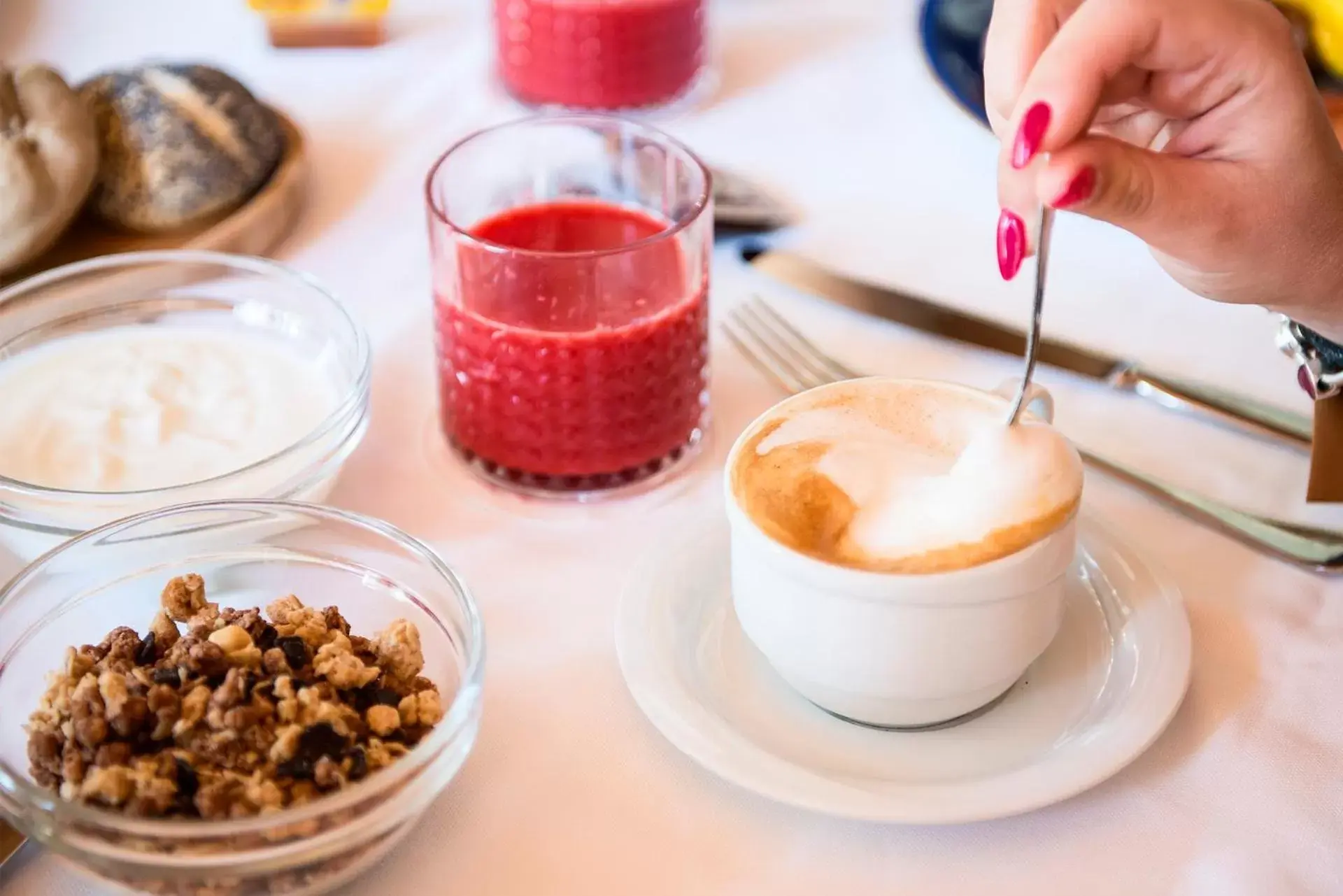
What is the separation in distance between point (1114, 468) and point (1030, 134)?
32 cm

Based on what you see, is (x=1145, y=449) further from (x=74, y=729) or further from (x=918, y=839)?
(x=74, y=729)

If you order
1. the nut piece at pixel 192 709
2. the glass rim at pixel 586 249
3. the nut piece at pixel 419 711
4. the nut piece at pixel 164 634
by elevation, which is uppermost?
the glass rim at pixel 586 249

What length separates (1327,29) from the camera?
1.38m

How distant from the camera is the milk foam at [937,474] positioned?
74 cm

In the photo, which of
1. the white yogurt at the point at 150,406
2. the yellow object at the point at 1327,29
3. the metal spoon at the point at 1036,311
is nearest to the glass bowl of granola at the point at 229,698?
the white yogurt at the point at 150,406

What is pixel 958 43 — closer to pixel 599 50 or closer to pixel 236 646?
pixel 599 50

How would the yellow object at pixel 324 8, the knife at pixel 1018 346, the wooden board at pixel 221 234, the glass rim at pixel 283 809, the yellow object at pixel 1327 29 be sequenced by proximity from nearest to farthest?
the glass rim at pixel 283 809 → the knife at pixel 1018 346 → the wooden board at pixel 221 234 → the yellow object at pixel 1327 29 → the yellow object at pixel 324 8

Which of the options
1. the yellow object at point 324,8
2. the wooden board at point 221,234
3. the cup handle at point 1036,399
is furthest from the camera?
the yellow object at point 324,8

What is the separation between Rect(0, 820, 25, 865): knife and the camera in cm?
71

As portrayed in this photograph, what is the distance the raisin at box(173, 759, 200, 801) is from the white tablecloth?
109 mm

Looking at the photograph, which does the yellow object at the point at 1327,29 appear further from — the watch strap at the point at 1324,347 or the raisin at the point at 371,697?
the raisin at the point at 371,697

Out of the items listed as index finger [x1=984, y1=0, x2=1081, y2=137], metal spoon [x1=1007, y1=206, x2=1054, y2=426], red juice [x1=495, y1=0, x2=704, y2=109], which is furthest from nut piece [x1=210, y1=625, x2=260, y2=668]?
red juice [x1=495, y1=0, x2=704, y2=109]

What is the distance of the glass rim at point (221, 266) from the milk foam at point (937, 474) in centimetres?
32

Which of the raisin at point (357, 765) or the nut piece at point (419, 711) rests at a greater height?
the raisin at point (357, 765)
